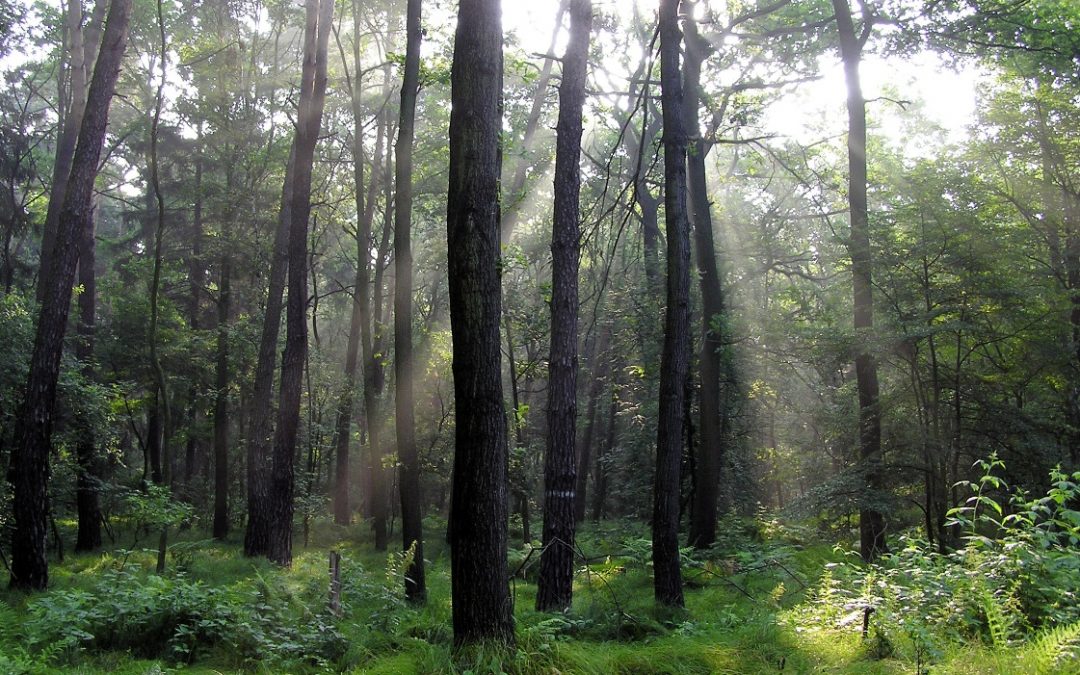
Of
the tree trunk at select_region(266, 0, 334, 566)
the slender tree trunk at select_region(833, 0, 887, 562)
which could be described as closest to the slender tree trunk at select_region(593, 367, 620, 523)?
the slender tree trunk at select_region(833, 0, 887, 562)

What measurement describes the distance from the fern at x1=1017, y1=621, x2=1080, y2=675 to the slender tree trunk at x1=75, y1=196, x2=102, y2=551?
15.0 m

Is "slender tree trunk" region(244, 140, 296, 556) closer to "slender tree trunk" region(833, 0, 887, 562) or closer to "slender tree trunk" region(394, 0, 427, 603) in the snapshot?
"slender tree trunk" region(394, 0, 427, 603)

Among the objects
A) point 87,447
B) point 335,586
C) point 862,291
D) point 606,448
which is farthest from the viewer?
point 606,448

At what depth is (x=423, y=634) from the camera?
6473 mm

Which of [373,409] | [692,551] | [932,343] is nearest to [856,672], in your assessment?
[932,343]

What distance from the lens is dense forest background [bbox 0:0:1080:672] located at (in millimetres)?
5367

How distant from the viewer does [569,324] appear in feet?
28.2

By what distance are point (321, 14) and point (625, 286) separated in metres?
9.82

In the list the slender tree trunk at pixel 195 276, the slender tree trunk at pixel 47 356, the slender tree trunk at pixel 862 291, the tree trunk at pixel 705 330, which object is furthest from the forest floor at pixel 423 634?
the slender tree trunk at pixel 195 276

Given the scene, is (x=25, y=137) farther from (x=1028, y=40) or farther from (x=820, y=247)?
(x=1028, y=40)

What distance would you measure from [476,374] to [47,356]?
25.8ft

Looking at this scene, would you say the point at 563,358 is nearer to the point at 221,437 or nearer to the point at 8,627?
the point at 8,627

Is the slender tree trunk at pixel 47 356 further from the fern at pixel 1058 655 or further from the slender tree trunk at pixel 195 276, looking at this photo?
the fern at pixel 1058 655

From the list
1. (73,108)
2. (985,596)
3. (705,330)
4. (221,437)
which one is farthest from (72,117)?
(985,596)
